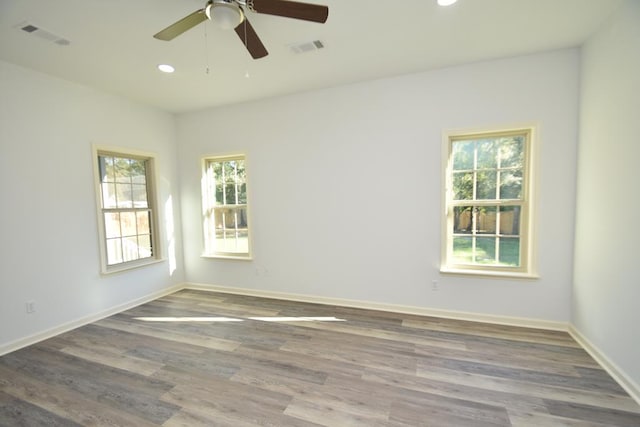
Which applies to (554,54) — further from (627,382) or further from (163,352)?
(163,352)

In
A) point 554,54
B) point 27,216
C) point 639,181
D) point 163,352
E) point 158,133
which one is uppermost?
point 554,54

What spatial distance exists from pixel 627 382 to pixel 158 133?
5.74 metres

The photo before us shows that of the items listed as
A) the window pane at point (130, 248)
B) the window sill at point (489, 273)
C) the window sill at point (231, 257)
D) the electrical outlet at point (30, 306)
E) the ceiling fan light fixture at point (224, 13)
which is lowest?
the electrical outlet at point (30, 306)

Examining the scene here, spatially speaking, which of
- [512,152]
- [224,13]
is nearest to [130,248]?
[224,13]

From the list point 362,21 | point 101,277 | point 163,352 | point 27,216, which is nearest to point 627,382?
point 362,21

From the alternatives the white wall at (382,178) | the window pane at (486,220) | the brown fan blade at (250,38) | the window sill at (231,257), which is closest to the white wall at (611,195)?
the white wall at (382,178)

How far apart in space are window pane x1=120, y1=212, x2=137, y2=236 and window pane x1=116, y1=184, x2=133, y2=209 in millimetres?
115

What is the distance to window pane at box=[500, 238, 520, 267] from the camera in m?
2.96

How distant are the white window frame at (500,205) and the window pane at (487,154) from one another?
3.0 inches

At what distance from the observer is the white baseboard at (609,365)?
6.11 ft

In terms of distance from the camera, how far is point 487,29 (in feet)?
7.53

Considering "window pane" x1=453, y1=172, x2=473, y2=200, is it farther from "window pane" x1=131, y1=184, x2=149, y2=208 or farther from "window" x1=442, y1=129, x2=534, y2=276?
"window pane" x1=131, y1=184, x2=149, y2=208

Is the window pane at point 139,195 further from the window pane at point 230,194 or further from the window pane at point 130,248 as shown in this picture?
the window pane at point 230,194

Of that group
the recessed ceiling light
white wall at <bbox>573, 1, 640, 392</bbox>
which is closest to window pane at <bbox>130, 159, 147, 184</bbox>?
the recessed ceiling light
